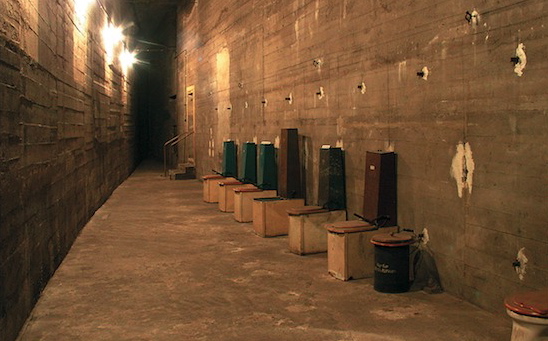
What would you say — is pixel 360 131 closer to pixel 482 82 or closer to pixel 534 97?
pixel 482 82

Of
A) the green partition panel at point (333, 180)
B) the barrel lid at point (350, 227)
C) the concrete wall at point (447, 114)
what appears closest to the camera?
the concrete wall at point (447, 114)

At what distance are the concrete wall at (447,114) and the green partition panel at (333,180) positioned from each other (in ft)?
0.37

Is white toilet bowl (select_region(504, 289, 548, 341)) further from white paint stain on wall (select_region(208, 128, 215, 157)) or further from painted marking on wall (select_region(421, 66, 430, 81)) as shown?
white paint stain on wall (select_region(208, 128, 215, 157))

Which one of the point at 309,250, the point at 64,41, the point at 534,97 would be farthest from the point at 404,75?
the point at 64,41

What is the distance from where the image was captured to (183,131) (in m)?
20.1

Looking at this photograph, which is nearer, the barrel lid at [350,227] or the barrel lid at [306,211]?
the barrel lid at [350,227]

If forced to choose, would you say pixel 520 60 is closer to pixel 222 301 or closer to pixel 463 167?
pixel 463 167

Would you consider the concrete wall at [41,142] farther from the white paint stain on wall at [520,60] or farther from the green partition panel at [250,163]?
the white paint stain on wall at [520,60]

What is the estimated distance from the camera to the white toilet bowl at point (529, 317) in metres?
2.81

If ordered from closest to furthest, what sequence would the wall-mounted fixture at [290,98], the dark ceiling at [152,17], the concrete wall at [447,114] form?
the concrete wall at [447,114] → the wall-mounted fixture at [290,98] → the dark ceiling at [152,17]

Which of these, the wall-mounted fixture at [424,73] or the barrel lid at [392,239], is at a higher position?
the wall-mounted fixture at [424,73]

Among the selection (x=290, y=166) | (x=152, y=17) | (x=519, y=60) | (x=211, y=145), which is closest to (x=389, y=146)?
(x=519, y=60)

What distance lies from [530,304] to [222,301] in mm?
2749

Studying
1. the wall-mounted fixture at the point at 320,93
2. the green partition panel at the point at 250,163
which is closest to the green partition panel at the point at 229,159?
the green partition panel at the point at 250,163
